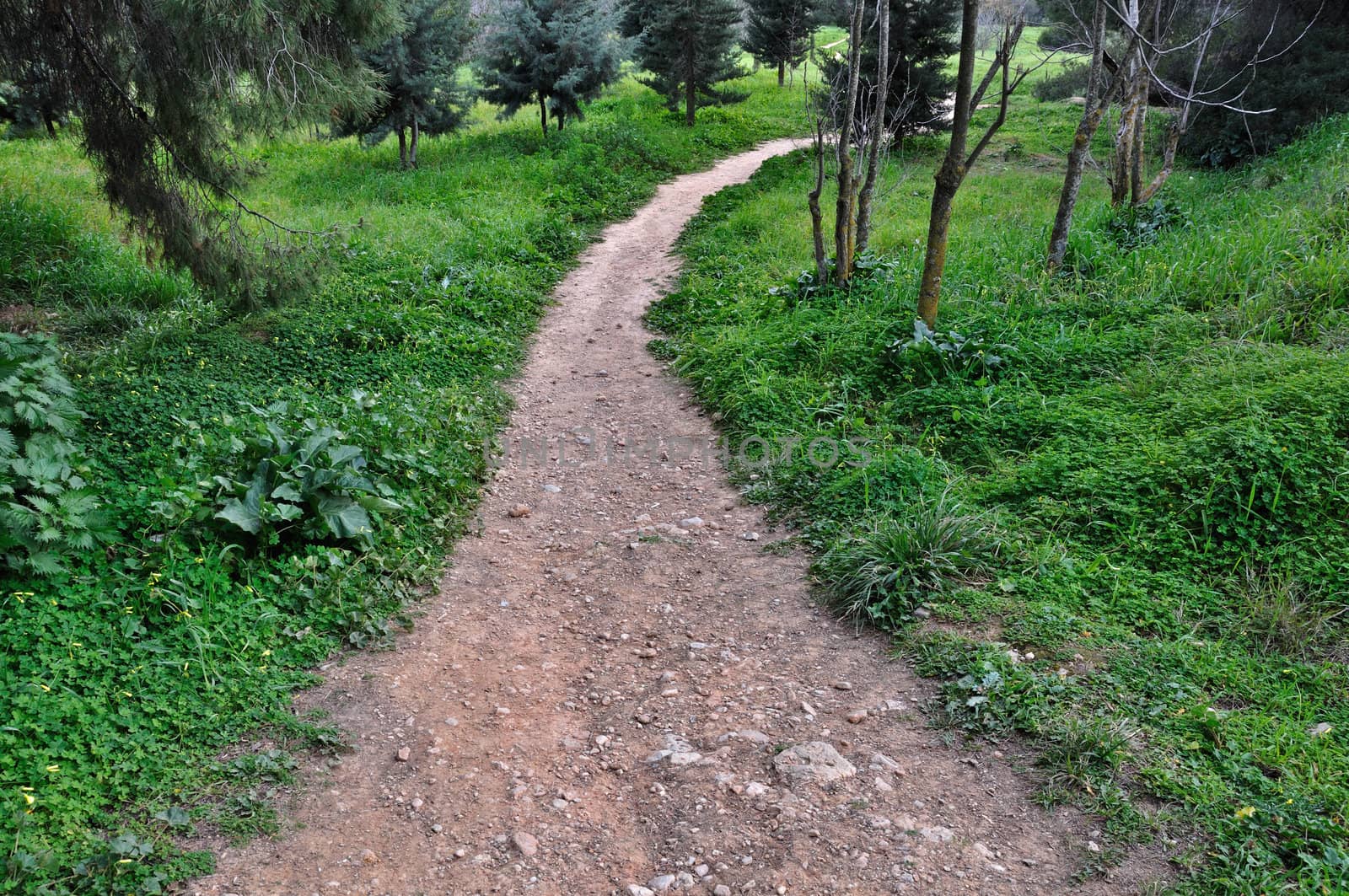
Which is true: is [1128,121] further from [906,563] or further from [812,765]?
[812,765]

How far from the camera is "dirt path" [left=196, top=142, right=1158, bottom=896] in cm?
304

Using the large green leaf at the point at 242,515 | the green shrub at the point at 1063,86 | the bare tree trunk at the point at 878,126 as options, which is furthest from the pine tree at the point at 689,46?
the large green leaf at the point at 242,515

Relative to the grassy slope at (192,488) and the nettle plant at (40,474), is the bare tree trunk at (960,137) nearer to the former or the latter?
the grassy slope at (192,488)

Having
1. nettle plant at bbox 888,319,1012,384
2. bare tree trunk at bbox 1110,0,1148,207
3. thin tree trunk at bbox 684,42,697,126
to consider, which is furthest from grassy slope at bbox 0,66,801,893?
thin tree trunk at bbox 684,42,697,126

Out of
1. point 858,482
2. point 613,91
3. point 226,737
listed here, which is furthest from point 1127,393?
point 613,91

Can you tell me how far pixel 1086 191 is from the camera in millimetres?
14219

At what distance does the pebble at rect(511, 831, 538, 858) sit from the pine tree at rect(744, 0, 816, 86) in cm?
2207

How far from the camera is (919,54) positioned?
61.1ft

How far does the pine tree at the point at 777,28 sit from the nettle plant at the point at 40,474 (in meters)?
20.6

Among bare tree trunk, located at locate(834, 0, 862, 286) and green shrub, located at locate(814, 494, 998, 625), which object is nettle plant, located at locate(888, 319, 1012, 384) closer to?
bare tree trunk, located at locate(834, 0, 862, 286)

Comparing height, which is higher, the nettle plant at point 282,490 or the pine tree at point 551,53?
the pine tree at point 551,53

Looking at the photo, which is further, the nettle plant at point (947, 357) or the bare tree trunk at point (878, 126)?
the bare tree trunk at point (878, 126)

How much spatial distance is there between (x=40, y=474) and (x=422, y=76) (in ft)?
47.0

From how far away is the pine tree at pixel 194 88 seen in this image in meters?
5.98
